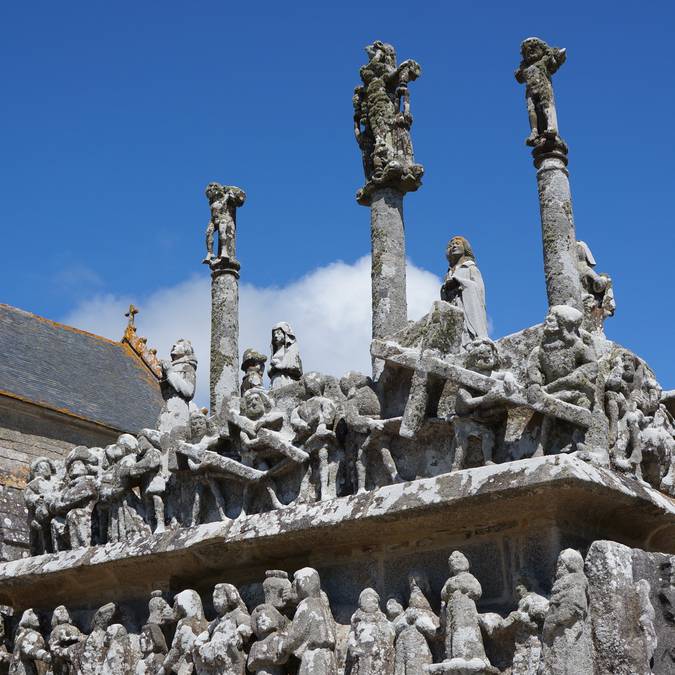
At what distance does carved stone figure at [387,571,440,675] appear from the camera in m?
7.42

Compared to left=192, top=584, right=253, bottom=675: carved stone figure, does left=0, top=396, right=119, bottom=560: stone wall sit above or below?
above

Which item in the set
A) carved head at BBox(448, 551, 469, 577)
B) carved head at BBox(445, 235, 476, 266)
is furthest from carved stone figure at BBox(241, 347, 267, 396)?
carved head at BBox(448, 551, 469, 577)

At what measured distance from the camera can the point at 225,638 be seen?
8.29m

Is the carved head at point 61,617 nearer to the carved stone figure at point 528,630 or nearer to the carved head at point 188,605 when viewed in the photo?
the carved head at point 188,605

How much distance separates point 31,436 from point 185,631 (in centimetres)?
978

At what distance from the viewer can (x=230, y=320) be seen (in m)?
13.8

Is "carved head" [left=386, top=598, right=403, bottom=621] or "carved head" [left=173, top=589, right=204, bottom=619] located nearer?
"carved head" [left=386, top=598, right=403, bottom=621]

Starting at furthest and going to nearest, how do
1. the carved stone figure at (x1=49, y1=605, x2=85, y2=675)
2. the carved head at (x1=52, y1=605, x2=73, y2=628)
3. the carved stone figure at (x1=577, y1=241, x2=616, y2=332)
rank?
the carved stone figure at (x1=577, y1=241, x2=616, y2=332)
the carved head at (x1=52, y1=605, x2=73, y2=628)
the carved stone figure at (x1=49, y1=605, x2=85, y2=675)

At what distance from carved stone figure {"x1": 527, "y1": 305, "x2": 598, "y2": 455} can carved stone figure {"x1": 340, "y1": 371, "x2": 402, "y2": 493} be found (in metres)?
1.11

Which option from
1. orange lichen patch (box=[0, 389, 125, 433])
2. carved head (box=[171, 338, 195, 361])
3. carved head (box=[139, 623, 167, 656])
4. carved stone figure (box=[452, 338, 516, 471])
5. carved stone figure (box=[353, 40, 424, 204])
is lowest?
carved head (box=[139, 623, 167, 656])

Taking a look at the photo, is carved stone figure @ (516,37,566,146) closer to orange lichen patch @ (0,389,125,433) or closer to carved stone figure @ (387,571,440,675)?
carved stone figure @ (387,571,440,675)

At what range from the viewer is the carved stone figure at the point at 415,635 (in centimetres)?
742

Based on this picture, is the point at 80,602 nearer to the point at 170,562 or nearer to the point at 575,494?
the point at 170,562

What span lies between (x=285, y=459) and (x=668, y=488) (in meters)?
2.77
